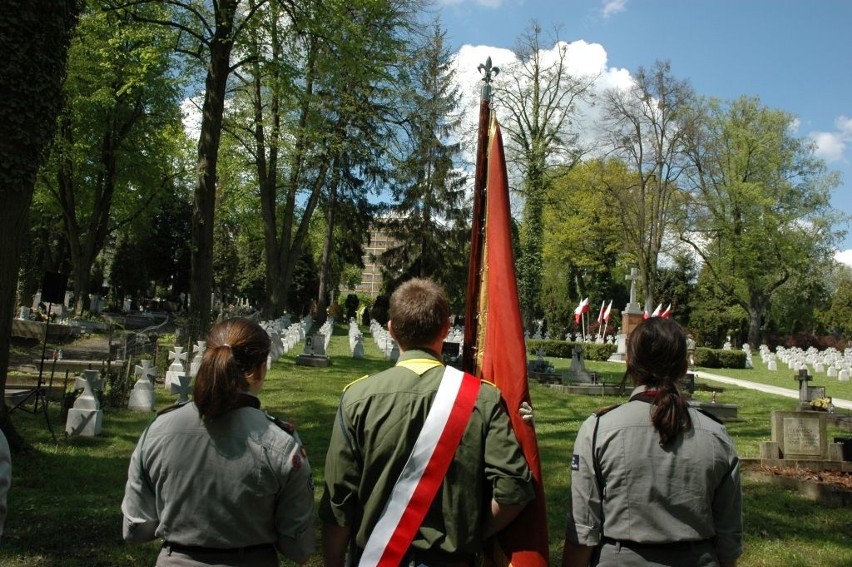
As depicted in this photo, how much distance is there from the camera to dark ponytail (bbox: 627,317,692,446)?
2467 mm

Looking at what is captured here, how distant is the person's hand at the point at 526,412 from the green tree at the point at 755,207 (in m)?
45.9

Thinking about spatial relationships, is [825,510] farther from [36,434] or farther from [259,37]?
[259,37]

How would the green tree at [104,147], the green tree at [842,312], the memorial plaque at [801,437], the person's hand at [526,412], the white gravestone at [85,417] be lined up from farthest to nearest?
the green tree at [842,312], the green tree at [104,147], the white gravestone at [85,417], the memorial plaque at [801,437], the person's hand at [526,412]

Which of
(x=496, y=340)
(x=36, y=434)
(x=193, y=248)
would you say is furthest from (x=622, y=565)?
(x=193, y=248)

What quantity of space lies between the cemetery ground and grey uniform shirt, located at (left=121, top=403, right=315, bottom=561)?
9.47ft

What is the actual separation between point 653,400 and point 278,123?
24.9 meters

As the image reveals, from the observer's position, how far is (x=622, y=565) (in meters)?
2.46

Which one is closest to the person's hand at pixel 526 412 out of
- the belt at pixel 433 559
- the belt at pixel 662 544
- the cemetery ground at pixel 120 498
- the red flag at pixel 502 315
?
the red flag at pixel 502 315

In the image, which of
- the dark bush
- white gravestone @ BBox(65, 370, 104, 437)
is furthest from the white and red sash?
the dark bush

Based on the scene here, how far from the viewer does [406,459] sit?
2.35 metres

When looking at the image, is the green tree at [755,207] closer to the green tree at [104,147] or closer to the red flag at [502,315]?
the green tree at [104,147]

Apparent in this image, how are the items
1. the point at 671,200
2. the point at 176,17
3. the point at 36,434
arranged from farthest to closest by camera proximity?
the point at 671,200 → the point at 176,17 → the point at 36,434

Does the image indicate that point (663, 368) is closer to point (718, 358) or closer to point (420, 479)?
point (420, 479)

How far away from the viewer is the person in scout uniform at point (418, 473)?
232 cm
